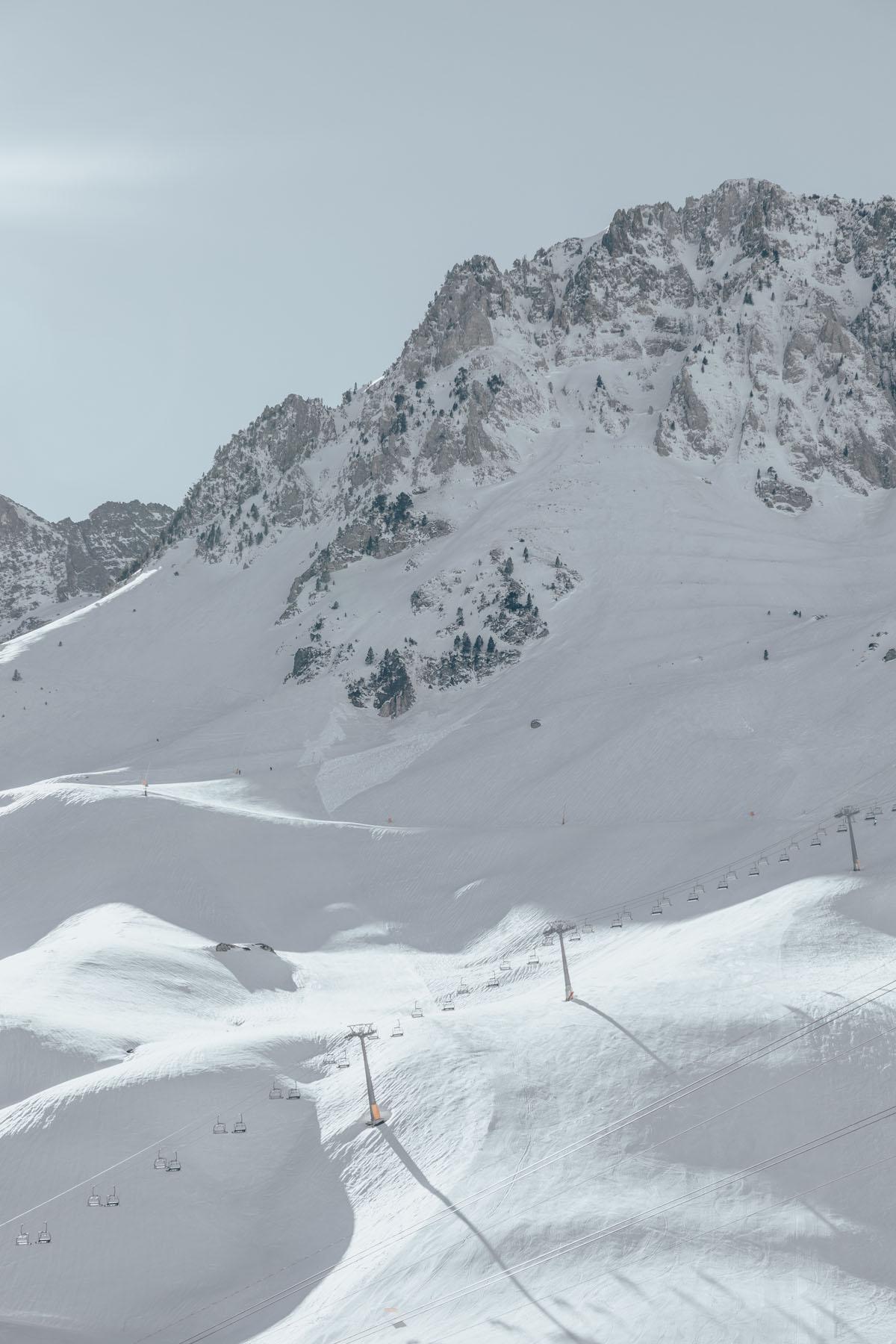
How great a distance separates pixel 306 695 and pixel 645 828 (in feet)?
219

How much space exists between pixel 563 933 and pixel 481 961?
866 centimetres

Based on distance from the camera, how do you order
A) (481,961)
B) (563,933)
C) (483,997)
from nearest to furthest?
(483,997), (563,933), (481,961)

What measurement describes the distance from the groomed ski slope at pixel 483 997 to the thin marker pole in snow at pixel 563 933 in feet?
2.47

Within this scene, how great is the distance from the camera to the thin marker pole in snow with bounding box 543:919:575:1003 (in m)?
69.1

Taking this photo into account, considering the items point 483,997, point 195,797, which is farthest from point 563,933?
point 195,797

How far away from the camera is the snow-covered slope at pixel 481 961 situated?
155 feet

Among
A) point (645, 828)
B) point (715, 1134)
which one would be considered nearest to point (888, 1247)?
point (715, 1134)

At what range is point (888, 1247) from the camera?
43.7 metres

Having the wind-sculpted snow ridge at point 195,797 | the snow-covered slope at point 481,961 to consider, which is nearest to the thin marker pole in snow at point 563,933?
the snow-covered slope at point 481,961

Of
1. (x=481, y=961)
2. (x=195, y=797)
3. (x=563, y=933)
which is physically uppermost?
(x=195, y=797)

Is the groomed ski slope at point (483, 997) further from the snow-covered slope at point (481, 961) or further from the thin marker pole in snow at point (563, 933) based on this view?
the thin marker pole in snow at point (563, 933)

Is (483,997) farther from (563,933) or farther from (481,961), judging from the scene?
(481,961)

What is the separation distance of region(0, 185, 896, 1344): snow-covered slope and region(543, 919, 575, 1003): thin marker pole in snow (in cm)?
113

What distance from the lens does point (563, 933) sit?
8556 cm
